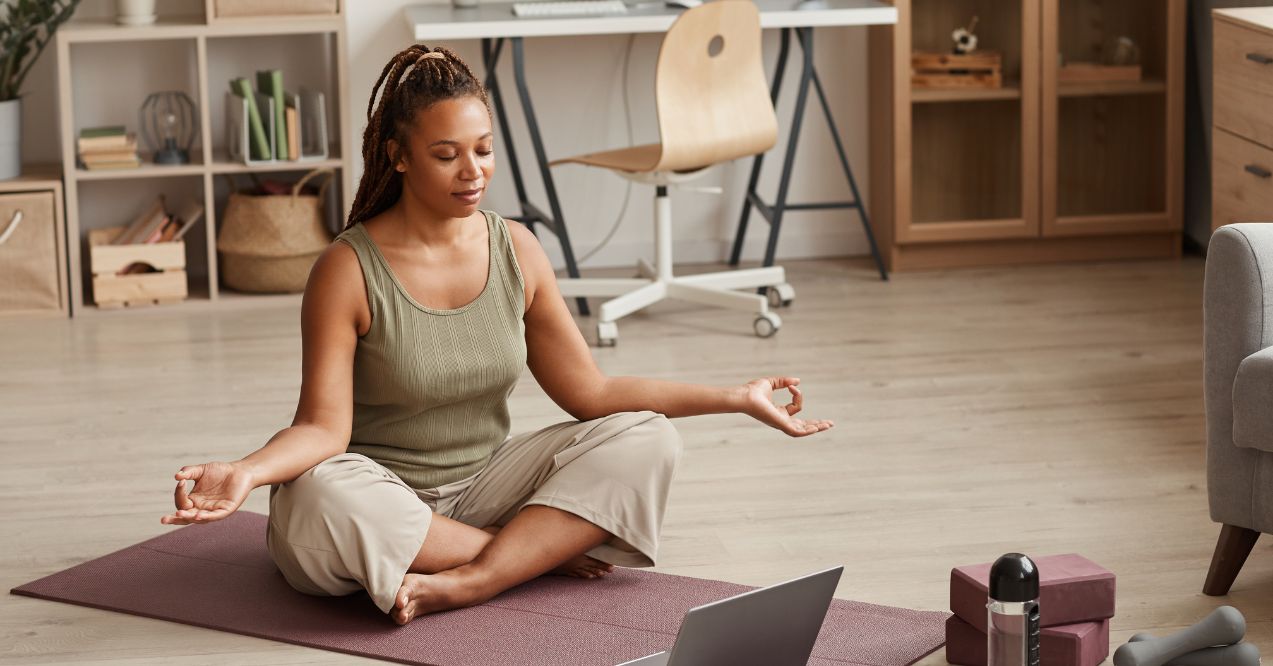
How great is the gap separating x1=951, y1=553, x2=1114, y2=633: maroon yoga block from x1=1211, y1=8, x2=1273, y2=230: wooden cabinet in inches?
64.0

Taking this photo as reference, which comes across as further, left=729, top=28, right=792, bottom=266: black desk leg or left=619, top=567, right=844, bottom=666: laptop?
left=729, top=28, right=792, bottom=266: black desk leg

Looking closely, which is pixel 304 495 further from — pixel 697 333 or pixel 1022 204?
pixel 1022 204

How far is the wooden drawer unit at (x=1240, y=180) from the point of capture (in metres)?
3.44

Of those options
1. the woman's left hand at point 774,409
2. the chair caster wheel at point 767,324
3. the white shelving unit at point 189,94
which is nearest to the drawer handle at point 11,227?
the white shelving unit at point 189,94

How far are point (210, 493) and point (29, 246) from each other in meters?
2.59

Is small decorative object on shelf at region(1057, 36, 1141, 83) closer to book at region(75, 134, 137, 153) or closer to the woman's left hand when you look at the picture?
book at region(75, 134, 137, 153)

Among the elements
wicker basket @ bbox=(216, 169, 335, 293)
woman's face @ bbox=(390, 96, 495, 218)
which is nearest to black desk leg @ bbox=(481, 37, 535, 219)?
wicker basket @ bbox=(216, 169, 335, 293)

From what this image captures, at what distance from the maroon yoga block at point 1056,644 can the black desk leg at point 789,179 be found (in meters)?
2.39

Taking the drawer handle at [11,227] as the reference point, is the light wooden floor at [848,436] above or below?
below

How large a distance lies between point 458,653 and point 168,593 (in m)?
0.52

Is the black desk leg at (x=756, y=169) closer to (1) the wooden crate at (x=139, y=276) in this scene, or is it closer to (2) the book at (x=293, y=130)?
(2) the book at (x=293, y=130)

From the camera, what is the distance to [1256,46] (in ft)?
11.3

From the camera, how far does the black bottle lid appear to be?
5.55ft

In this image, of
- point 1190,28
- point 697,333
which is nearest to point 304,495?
point 697,333
